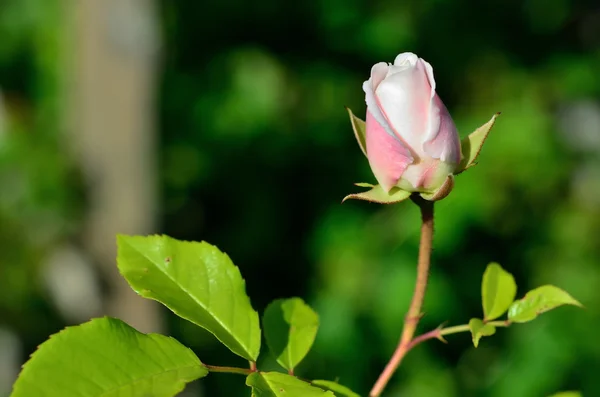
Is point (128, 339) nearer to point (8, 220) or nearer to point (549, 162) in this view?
point (8, 220)

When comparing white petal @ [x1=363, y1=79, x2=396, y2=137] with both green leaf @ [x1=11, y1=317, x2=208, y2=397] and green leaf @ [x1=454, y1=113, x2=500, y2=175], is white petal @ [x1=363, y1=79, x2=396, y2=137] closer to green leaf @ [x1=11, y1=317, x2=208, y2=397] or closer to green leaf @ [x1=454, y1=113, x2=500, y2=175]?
green leaf @ [x1=454, y1=113, x2=500, y2=175]

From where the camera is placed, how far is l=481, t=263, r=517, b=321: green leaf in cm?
51

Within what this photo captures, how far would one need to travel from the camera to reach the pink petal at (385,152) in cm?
44

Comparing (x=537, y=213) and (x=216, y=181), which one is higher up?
(x=216, y=181)

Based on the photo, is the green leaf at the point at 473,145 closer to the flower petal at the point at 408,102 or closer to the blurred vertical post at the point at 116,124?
the flower petal at the point at 408,102

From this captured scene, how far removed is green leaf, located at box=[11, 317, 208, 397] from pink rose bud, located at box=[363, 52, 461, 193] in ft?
0.48

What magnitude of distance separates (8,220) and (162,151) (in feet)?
1.48

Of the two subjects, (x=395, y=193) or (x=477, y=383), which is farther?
(x=477, y=383)

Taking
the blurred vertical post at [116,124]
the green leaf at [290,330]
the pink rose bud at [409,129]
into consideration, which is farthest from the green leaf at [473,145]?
→ the blurred vertical post at [116,124]

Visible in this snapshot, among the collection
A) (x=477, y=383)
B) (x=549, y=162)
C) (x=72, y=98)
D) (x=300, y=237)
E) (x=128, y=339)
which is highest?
(x=128, y=339)

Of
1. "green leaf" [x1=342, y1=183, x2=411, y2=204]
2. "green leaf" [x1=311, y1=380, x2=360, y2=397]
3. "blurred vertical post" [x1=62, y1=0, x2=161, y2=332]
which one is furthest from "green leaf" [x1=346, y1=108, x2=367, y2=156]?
"blurred vertical post" [x1=62, y1=0, x2=161, y2=332]

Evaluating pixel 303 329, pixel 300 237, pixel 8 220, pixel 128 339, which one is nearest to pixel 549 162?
pixel 300 237

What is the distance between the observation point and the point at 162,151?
213 cm

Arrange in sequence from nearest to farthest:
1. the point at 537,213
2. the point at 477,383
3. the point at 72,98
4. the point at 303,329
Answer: the point at 303,329, the point at 72,98, the point at 477,383, the point at 537,213
